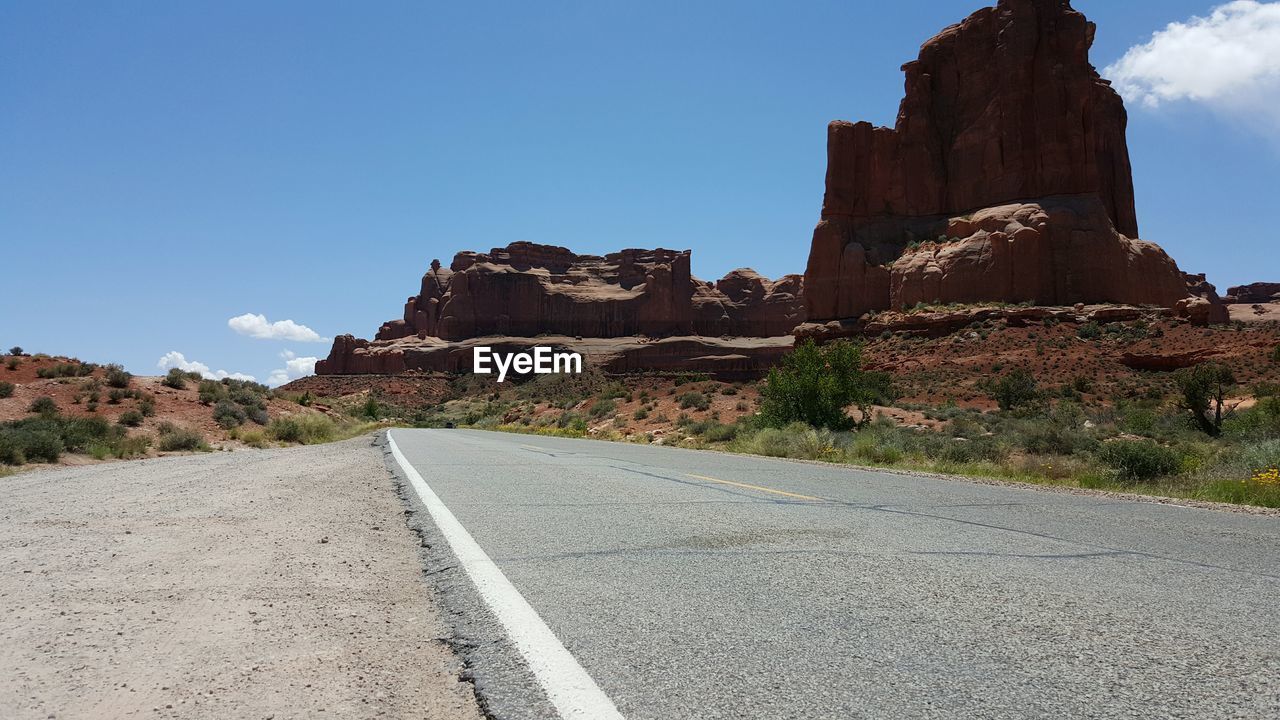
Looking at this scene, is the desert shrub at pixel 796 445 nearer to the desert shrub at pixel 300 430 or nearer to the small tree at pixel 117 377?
the desert shrub at pixel 300 430

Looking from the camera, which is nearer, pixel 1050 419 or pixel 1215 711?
pixel 1215 711

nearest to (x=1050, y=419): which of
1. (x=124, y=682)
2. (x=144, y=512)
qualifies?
(x=144, y=512)

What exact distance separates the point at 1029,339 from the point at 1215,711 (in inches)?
2234

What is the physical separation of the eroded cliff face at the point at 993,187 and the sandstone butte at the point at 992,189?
0.38 feet

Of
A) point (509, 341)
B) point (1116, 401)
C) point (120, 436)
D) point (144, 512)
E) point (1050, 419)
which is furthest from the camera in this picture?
point (509, 341)

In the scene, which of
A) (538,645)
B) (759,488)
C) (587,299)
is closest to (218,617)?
(538,645)

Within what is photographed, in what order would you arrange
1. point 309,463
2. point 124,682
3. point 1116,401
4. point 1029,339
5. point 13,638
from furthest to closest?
point 1029,339
point 1116,401
point 309,463
point 13,638
point 124,682

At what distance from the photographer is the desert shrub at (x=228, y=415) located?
2670 centimetres

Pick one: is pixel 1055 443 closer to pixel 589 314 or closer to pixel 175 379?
pixel 175 379

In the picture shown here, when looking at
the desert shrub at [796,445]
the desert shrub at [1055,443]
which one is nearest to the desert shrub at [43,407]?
the desert shrub at [796,445]

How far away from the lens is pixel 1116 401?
36000mm

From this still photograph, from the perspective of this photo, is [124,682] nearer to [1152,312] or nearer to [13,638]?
[13,638]

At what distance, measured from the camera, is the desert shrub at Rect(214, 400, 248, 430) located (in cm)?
2670

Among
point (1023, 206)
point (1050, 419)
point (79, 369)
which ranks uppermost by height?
point (1023, 206)
